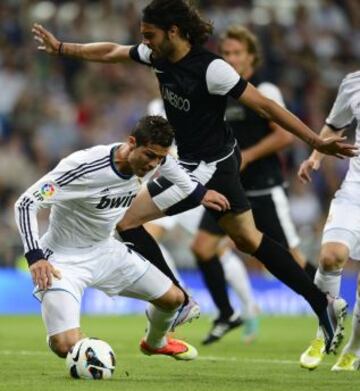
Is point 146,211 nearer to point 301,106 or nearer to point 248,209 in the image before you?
point 248,209

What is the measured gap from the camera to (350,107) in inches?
354

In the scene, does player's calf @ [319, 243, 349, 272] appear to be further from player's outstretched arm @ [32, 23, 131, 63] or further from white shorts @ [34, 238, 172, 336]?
player's outstretched arm @ [32, 23, 131, 63]

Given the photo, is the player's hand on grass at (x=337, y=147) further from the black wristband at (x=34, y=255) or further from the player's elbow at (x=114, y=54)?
the black wristband at (x=34, y=255)

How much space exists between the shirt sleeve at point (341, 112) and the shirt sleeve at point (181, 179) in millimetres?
1091

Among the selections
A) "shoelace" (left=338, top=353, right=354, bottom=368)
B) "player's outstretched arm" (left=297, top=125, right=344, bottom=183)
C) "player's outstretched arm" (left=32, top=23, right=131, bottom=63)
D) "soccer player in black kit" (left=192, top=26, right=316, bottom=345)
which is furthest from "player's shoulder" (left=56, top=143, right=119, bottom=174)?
"soccer player in black kit" (left=192, top=26, right=316, bottom=345)

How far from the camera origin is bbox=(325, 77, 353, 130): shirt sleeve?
896cm

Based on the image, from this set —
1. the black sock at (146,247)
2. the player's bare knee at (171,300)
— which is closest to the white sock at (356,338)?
the player's bare knee at (171,300)

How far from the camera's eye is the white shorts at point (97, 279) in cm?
811

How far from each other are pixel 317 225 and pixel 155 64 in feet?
30.6

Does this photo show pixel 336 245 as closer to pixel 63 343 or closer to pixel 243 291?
pixel 63 343

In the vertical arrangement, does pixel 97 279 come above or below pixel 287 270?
above

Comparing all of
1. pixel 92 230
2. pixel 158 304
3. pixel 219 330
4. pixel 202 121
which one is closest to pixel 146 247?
pixel 158 304

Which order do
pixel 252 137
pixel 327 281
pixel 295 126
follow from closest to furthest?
pixel 295 126 < pixel 327 281 < pixel 252 137

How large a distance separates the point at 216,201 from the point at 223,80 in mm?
802
